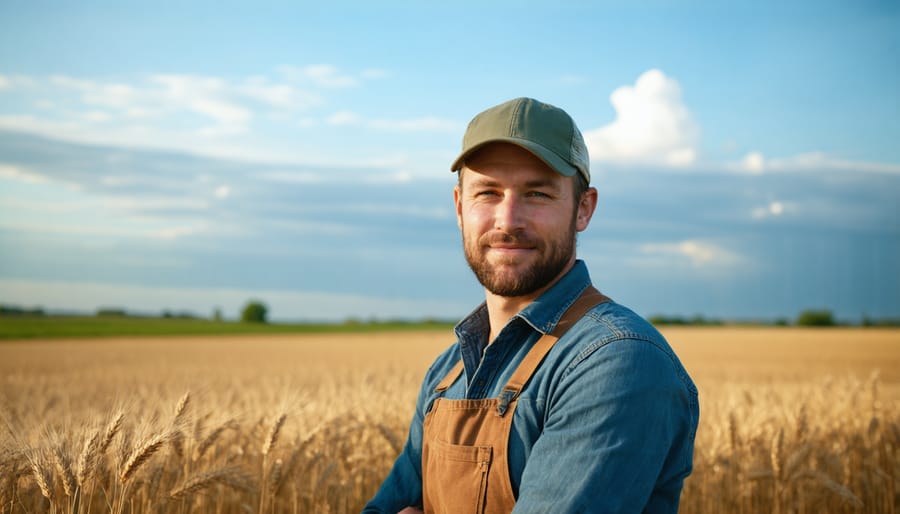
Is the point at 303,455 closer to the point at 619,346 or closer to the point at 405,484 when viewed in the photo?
the point at 405,484

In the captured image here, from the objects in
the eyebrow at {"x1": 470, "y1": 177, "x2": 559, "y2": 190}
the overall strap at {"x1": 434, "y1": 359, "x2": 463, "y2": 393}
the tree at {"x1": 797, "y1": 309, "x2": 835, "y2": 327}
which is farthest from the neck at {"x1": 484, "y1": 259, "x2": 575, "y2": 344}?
the tree at {"x1": 797, "y1": 309, "x2": 835, "y2": 327}

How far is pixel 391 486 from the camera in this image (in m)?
3.16

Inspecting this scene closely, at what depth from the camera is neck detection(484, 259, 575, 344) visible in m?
2.81

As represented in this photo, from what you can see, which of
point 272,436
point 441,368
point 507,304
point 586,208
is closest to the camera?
point 507,304

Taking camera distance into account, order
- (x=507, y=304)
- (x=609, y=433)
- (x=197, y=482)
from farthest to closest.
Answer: (x=197, y=482), (x=507, y=304), (x=609, y=433)

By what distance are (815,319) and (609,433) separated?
7556 cm

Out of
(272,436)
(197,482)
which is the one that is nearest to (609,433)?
(197,482)

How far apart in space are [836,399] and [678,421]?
7233mm

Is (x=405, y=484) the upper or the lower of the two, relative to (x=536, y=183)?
lower

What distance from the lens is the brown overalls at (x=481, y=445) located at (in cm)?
244

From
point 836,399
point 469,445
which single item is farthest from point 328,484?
point 836,399

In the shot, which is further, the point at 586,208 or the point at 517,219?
the point at 586,208

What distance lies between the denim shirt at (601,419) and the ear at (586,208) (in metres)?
0.41

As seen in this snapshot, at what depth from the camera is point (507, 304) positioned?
2848mm
